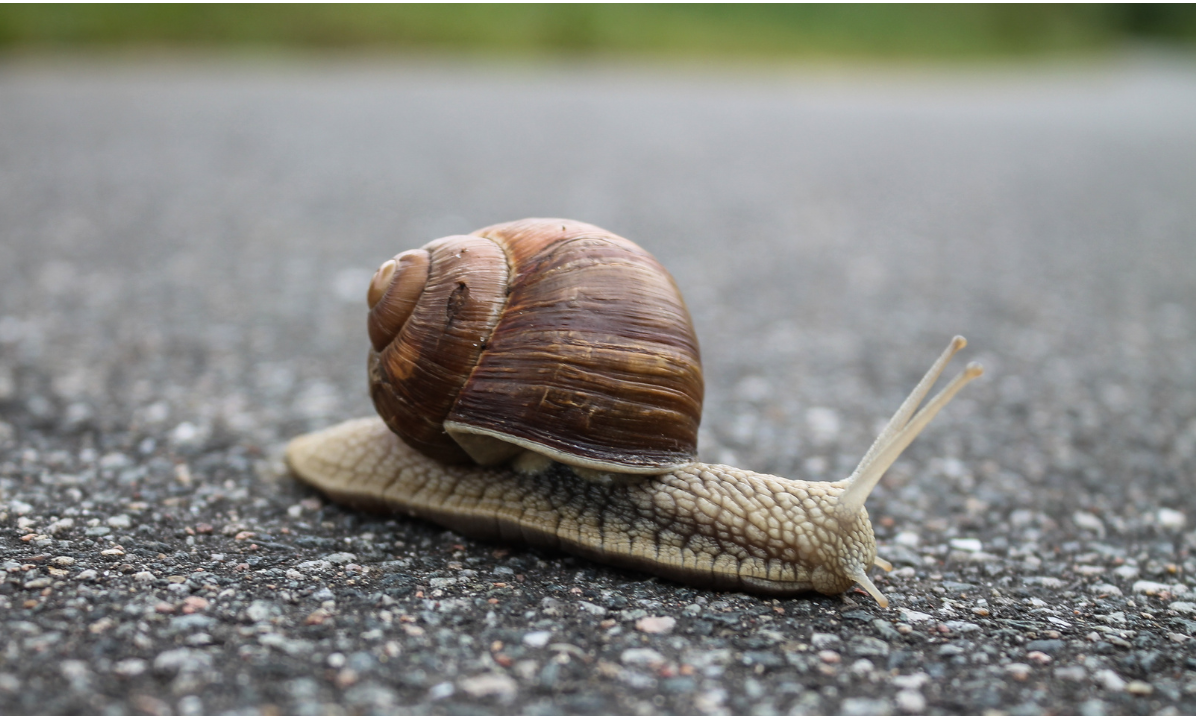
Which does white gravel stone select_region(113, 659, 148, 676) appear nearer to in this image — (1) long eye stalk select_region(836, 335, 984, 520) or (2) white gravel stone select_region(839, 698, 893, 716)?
(2) white gravel stone select_region(839, 698, 893, 716)

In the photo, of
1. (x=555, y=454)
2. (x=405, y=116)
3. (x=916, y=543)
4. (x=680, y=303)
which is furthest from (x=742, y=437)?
(x=405, y=116)

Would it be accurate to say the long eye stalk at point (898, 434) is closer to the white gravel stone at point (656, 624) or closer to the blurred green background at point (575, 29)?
the white gravel stone at point (656, 624)

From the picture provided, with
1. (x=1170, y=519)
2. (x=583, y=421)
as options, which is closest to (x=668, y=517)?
(x=583, y=421)

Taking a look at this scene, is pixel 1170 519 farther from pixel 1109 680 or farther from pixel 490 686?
pixel 490 686

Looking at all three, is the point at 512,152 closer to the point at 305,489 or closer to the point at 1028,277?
the point at 1028,277

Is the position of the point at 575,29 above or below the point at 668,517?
above
